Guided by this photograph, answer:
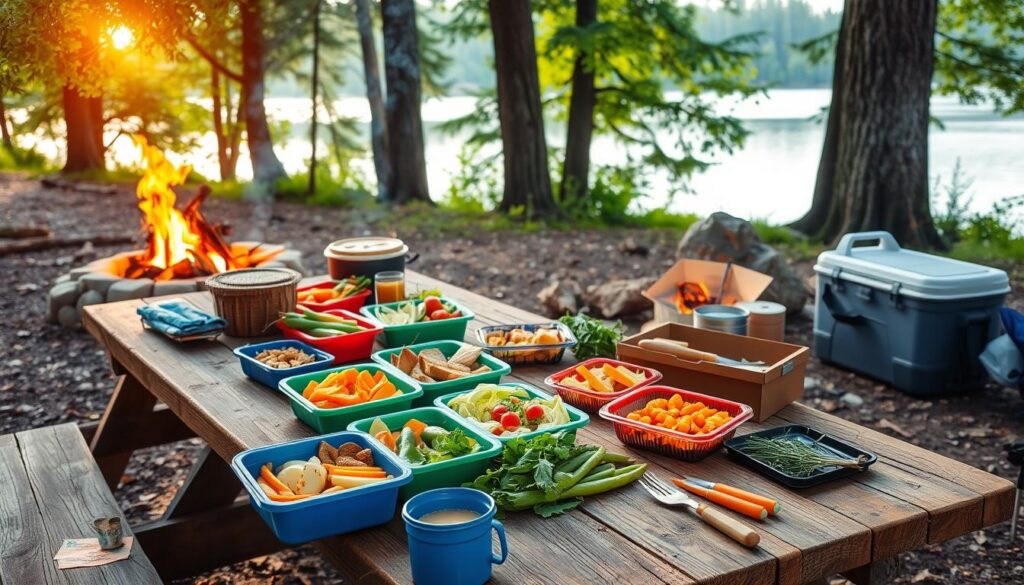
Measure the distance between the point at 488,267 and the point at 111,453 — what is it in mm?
4575

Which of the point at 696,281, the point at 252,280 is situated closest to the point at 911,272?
the point at 696,281

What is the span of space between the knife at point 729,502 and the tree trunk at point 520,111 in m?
8.15

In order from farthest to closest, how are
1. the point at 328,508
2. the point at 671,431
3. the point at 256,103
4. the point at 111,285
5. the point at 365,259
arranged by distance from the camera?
the point at 256,103 < the point at 111,285 < the point at 365,259 < the point at 671,431 < the point at 328,508

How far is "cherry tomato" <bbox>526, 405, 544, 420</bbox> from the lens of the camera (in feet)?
7.56

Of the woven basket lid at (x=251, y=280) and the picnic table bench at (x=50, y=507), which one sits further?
the woven basket lid at (x=251, y=280)

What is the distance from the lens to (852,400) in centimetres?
497

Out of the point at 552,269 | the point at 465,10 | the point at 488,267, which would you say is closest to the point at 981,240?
the point at 552,269

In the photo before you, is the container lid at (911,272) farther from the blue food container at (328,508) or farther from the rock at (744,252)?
the blue food container at (328,508)

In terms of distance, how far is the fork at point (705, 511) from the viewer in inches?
71.0

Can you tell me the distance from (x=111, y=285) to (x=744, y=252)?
14.3ft

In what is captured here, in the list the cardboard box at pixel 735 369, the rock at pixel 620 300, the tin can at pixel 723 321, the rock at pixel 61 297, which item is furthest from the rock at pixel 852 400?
the rock at pixel 61 297

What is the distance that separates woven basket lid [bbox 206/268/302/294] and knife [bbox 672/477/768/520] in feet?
6.19

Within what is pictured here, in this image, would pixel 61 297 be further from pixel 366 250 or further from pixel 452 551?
pixel 452 551

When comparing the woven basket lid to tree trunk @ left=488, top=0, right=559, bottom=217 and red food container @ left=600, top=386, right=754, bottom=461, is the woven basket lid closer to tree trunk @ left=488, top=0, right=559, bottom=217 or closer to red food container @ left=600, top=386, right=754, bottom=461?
red food container @ left=600, top=386, right=754, bottom=461
